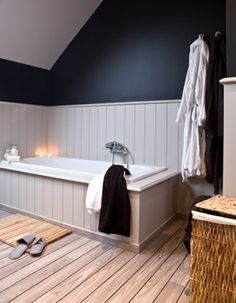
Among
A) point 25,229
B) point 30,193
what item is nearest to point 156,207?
point 25,229

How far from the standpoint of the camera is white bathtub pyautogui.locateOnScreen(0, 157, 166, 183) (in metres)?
2.54

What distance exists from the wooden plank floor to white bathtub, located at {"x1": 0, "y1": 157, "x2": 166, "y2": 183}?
617mm

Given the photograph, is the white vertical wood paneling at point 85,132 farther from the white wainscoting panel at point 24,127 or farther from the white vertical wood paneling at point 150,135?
the white vertical wood paneling at point 150,135

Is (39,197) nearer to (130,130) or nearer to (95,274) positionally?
(95,274)

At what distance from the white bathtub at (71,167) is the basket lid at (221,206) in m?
1.19

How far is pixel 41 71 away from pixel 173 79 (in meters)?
2.16

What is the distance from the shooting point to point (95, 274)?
1839 mm

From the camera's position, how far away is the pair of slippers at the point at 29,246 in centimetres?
209

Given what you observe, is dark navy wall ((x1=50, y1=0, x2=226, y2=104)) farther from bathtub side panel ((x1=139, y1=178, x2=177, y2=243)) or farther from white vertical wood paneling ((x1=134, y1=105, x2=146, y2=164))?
bathtub side panel ((x1=139, y1=178, x2=177, y2=243))

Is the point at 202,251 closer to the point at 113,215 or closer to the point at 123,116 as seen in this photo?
the point at 113,215

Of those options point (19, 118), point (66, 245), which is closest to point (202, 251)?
point (66, 245)

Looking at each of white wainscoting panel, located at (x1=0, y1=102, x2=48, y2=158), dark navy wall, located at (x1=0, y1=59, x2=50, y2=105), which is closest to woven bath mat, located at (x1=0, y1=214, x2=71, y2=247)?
white wainscoting panel, located at (x1=0, y1=102, x2=48, y2=158)

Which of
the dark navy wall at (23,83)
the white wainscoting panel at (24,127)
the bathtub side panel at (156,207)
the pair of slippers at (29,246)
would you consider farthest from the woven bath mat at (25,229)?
the dark navy wall at (23,83)

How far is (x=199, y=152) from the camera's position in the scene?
2600mm
